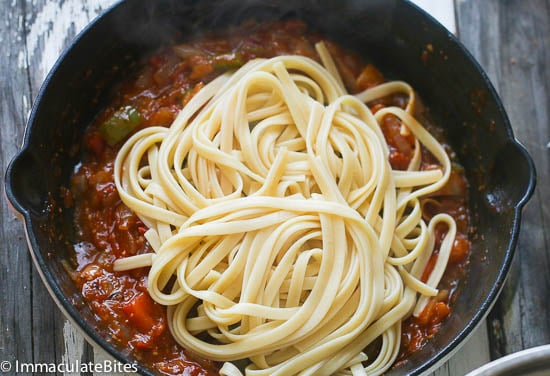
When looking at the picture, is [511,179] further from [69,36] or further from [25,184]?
[69,36]

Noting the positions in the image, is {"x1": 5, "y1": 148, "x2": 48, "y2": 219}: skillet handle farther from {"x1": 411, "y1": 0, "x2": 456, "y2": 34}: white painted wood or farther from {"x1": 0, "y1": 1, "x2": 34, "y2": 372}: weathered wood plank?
{"x1": 411, "y1": 0, "x2": 456, "y2": 34}: white painted wood

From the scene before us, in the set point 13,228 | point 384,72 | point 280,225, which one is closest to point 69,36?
point 13,228

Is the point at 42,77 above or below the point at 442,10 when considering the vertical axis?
below

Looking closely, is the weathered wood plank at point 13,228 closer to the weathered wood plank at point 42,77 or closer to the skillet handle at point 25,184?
the weathered wood plank at point 42,77

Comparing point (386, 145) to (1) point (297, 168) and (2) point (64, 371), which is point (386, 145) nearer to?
(1) point (297, 168)

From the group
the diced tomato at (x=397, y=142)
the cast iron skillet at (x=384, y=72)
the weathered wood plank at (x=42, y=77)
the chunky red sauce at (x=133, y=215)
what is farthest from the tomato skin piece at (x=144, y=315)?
the diced tomato at (x=397, y=142)

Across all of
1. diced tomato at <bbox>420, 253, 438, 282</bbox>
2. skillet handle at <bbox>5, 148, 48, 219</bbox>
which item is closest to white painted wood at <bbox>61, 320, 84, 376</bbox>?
skillet handle at <bbox>5, 148, 48, 219</bbox>
